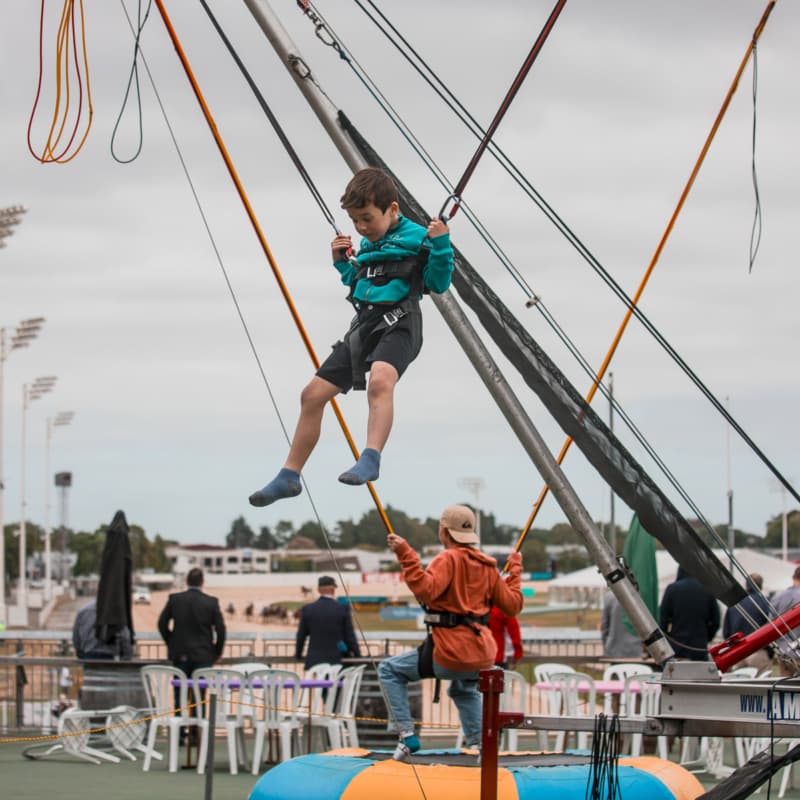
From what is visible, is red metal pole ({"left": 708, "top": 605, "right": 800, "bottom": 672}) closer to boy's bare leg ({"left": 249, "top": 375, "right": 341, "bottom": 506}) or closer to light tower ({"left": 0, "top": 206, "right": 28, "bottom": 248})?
boy's bare leg ({"left": 249, "top": 375, "right": 341, "bottom": 506})

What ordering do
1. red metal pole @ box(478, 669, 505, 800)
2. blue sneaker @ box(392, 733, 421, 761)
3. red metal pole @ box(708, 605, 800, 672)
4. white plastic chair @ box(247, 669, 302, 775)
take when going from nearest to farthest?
red metal pole @ box(478, 669, 505, 800), red metal pole @ box(708, 605, 800, 672), blue sneaker @ box(392, 733, 421, 761), white plastic chair @ box(247, 669, 302, 775)

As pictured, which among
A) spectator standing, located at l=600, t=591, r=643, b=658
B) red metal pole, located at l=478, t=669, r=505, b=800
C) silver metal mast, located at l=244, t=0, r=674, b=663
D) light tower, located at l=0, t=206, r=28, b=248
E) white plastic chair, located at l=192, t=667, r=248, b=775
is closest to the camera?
red metal pole, located at l=478, t=669, r=505, b=800

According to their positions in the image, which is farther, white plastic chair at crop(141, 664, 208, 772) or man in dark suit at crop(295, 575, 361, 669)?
man in dark suit at crop(295, 575, 361, 669)

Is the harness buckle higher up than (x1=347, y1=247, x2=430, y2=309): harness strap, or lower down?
lower down

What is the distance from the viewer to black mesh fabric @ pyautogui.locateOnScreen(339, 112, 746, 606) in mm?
7816

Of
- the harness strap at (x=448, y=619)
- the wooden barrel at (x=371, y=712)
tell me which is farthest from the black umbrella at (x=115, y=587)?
the harness strap at (x=448, y=619)

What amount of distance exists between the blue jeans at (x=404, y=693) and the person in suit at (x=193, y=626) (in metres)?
4.68

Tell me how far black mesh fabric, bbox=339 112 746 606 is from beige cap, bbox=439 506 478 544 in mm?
875

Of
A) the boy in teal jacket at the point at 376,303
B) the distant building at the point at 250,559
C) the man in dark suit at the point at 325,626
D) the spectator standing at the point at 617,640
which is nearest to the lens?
the boy in teal jacket at the point at 376,303

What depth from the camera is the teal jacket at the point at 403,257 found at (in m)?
6.33

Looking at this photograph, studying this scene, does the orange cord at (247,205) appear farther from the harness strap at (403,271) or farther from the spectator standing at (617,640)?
the spectator standing at (617,640)

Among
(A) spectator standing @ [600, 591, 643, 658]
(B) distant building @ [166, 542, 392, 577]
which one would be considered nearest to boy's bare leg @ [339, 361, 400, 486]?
(A) spectator standing @ [600, 591, 643, 658]

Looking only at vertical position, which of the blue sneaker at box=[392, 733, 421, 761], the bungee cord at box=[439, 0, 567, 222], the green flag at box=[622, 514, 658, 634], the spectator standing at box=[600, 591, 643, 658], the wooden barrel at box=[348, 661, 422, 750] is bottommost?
the wooden barrel at box=[348, 661, 422, 750]

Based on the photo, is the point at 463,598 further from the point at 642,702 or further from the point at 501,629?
the point at 642,702
